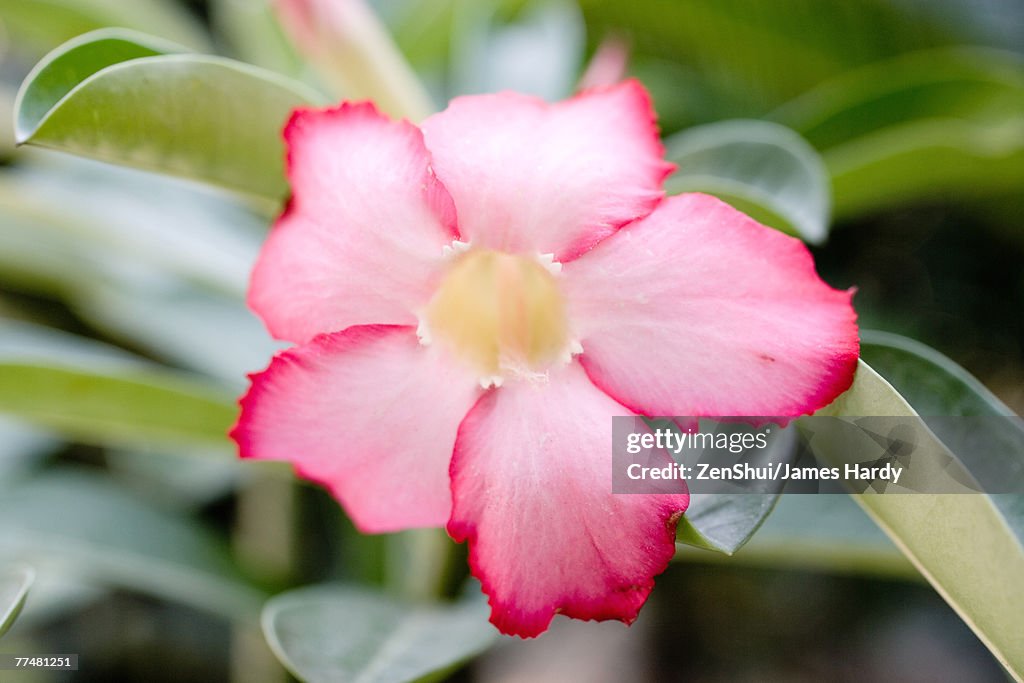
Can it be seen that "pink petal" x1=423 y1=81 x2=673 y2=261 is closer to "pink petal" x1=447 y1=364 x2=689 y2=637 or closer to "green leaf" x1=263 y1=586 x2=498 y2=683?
"pink petal" x1=447 y1=364 x2=689 y2=637

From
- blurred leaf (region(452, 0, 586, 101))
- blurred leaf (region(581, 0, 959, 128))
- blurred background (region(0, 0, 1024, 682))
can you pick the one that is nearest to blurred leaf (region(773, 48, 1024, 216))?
blurred background (region(0, 0, 1024, 682))

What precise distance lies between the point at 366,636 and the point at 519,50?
712 mm

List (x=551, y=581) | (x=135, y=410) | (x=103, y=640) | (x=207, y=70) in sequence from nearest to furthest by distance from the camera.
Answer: (x=551, y=581) → (x=207, y=70) → (x=135, y=410) → (x=103, y=640)

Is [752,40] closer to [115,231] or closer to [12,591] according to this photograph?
[115,231]

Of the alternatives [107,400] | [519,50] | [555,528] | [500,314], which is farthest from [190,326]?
[555,528]

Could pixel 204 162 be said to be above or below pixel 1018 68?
below

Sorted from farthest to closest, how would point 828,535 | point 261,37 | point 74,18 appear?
point 261,37 < point 74,18 < point 828,535

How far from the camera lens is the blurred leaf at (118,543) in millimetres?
728

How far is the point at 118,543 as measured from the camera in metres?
0.76

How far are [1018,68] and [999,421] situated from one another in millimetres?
677

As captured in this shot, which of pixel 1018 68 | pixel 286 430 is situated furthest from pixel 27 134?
pixel 1018 68

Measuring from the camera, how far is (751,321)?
38cm

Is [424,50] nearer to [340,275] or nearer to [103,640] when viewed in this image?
[340,275]

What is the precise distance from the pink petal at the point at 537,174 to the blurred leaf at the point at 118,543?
1.74ft
